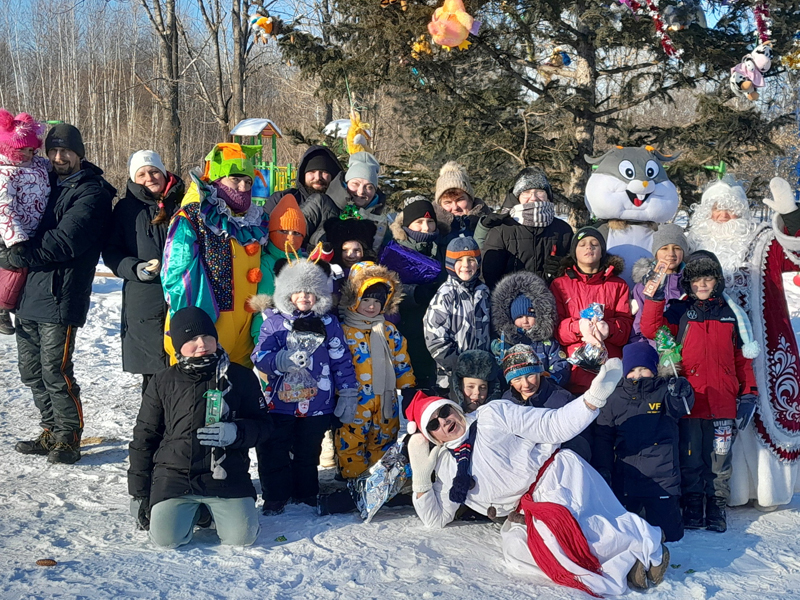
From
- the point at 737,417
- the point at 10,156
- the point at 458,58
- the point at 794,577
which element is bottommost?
the point at 794,577

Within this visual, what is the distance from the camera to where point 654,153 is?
4.51m

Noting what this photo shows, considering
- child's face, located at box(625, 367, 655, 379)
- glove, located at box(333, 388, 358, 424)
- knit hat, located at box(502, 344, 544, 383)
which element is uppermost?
knit hat, located at box(502, 344, 544, 383)

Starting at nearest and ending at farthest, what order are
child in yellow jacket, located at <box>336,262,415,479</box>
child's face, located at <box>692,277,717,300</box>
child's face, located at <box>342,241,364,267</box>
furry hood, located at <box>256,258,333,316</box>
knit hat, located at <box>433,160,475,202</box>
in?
furry hood, located at <box>256,258,333,316</box> → child's face, located at <box>692,277,717,300</box> → child in yellow jacket, located at <box>336,262,415,479</box> → child's face, located at <box>342,241,364,267</box> → knit hat, located at <box>433,160,475,202</box>

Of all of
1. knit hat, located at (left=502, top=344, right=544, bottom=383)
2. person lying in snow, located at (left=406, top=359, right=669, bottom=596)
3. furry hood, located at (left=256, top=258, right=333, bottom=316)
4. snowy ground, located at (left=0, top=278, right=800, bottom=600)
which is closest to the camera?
snowy ground, located at (left=0, top=278, right=800, bottom=600)

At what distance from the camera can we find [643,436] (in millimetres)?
3672

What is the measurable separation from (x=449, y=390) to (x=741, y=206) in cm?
203

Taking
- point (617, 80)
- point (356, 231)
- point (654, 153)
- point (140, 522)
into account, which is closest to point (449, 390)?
point (356, 231)

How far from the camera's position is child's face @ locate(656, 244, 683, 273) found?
397 centimetres

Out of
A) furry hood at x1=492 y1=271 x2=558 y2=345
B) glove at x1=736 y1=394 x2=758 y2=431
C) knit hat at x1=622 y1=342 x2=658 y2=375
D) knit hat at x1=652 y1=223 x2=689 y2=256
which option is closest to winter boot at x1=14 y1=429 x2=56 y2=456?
furry hood at x1=492 y1=271 x2=558 y2=345

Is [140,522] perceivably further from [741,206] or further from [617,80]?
[617,80]

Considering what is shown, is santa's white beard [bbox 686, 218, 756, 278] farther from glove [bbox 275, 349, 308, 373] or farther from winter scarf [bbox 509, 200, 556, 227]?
Result: glove [bbox 275, 349, 308, 373]

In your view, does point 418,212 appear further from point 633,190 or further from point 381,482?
point 381,482

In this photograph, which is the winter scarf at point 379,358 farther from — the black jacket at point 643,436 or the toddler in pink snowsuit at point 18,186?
the toddler in pink snowsuit at point 18,186

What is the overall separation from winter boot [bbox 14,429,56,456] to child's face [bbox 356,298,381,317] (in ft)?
7.05
